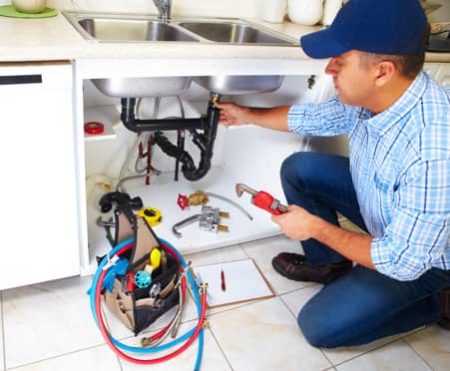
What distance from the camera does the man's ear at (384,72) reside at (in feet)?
2.97

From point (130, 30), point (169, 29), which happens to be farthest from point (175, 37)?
point (130, 30)

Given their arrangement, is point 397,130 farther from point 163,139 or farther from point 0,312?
point 0,312

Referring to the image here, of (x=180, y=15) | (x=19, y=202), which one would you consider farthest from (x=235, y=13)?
(x=19, y=202)

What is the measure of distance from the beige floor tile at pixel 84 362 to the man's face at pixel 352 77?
0.99 m

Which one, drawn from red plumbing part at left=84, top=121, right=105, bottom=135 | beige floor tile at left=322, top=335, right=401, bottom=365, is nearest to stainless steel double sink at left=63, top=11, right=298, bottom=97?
red plumbing part at left=84, top=121, right=105, bottom=135

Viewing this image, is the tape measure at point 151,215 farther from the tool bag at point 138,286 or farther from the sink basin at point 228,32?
the sink basin at point 228,32

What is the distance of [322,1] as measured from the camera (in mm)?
A: 1739

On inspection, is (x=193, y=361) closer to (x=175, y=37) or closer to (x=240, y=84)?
(x=240, y=84)

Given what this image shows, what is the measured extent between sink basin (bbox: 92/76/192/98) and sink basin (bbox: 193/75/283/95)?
0.34 ft

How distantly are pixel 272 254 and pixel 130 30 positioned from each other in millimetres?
1047

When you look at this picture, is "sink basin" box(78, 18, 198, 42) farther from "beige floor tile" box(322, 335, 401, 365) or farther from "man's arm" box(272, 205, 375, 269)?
"beige floor tile" box(322, 335, 401, 365)

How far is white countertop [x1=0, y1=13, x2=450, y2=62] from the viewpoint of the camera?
0.96m

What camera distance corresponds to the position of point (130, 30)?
1527 mm

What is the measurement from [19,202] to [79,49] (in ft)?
1.48
